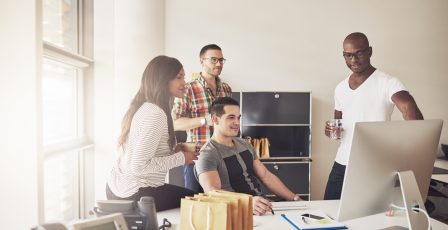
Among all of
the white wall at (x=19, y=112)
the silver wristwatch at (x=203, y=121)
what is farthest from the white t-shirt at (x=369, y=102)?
the white wall at (x=19, y=112)

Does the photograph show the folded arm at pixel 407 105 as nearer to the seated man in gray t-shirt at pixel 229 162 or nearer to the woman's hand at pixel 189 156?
the seated man in gray t-shirt at pixel 229 162

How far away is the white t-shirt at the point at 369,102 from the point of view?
2359 millimetres

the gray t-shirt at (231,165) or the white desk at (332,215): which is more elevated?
the gray t-shirt at (231,165)

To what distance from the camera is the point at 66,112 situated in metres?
2.83

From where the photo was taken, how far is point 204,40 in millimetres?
4504

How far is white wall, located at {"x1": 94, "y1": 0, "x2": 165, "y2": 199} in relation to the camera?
300 centimetres

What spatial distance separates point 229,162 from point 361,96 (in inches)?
39.1

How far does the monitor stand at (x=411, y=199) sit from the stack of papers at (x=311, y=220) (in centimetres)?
30

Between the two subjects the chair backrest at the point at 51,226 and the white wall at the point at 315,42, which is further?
the white wall at the point at 315,42

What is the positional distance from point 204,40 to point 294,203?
2952 millimetres

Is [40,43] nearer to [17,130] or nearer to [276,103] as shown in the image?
[17,130]

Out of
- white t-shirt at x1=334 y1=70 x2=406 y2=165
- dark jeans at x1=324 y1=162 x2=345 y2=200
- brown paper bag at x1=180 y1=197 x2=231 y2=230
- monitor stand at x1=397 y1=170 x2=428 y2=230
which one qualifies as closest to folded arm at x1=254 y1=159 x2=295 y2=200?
dark jeans at x1=324 y1=162 x2=345 y2=200

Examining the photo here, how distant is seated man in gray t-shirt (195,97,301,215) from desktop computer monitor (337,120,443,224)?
2.80 ft

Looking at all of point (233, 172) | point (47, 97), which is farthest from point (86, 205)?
point (233, 172)
